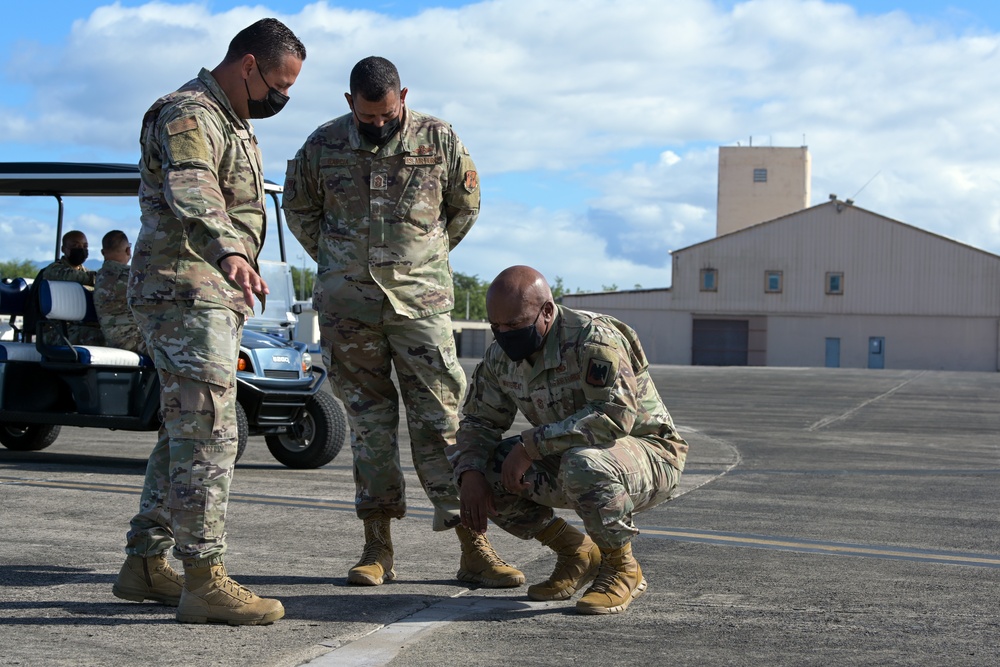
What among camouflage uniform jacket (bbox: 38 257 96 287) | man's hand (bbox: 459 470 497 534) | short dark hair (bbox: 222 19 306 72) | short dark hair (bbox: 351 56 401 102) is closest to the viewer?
short dark hair (bbox: 222 19 306 72)

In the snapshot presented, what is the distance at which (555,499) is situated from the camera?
183 inches

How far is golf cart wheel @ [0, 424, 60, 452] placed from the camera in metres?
10.2

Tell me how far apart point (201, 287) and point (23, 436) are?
21.9ft

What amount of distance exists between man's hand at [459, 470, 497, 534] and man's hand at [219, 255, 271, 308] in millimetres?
1119

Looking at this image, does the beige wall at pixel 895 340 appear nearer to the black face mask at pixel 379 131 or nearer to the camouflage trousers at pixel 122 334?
the camouflage trousers at pixel 122 334

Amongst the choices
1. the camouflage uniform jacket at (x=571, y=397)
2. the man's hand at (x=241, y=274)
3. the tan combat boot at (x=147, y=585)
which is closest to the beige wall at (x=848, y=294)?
the camouflage uniform jacket at (x=571, y=397)

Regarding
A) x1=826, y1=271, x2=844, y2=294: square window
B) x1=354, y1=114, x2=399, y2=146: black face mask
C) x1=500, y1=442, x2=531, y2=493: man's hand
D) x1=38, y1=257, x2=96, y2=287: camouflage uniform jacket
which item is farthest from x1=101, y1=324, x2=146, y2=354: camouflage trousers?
x1=826, y1=271, x2=844, y2=294: square window

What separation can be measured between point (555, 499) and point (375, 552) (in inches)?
32.4

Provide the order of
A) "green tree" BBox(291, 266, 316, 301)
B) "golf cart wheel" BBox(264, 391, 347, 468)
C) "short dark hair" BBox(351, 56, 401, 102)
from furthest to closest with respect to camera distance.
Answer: "green tree" BBox(291, 266, 316, 301) < "golf cart wheel" BBox(264, 391, 347, 468) < "short dark hair" BBox(351, 56, 401, 102)

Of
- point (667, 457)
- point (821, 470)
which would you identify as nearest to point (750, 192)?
point (821, 470)

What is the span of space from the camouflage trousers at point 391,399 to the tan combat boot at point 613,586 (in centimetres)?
67

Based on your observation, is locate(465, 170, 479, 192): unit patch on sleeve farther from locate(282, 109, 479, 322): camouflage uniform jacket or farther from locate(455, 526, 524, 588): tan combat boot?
locate(455, 526, 524, 588): tan combat boot

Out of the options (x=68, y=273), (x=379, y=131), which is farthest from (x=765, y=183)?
(x=379, y=131)

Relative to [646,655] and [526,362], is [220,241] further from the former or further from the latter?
[646,655]
